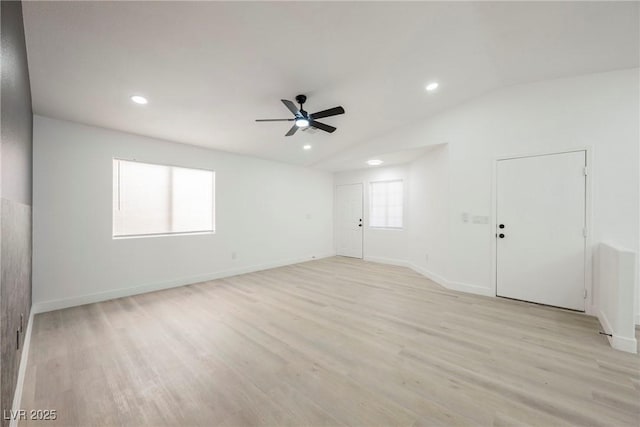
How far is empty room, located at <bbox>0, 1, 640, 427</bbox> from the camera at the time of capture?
1694 millimetres

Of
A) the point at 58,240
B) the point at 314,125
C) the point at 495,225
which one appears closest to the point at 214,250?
the point at 58,240

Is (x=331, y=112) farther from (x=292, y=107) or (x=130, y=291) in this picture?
(x=130, y=291)

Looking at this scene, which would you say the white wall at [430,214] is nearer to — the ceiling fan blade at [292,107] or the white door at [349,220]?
the white door at [349,220]

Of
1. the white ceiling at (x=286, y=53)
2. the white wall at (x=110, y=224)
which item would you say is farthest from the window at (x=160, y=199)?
the white ceiling at (x=286, y=53)

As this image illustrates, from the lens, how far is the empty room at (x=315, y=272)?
1694mm

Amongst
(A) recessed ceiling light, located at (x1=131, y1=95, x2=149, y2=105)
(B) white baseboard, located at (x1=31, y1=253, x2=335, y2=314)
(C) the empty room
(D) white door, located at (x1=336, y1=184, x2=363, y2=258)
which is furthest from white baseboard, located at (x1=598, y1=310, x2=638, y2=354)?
(A) recessed ceiling light, located at (x1=131, y1=95, x2=149, y2=105)

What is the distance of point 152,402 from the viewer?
1647 mm

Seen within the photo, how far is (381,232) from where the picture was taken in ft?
20.6

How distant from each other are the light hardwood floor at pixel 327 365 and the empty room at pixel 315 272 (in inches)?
0.8

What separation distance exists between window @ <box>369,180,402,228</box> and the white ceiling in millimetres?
2761

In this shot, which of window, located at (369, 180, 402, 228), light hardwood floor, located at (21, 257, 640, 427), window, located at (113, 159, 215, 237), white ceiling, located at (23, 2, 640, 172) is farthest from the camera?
window, located at (369, 180, 402, 228)

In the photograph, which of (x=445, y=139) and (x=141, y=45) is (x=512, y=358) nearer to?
(x=445, y=139)

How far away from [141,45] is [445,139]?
169 inches

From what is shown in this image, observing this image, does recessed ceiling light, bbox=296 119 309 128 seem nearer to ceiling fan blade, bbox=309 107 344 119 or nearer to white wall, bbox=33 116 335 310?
ceiling fan blade, bbox=309 107 344 119
